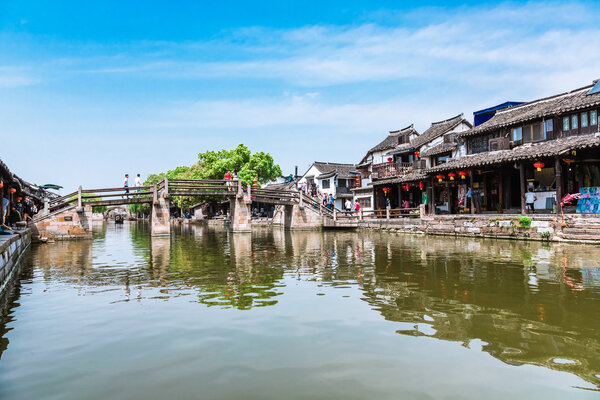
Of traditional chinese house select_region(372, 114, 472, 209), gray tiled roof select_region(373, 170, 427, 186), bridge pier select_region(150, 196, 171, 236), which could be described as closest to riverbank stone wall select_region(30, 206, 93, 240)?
bridge pier select_region(150, 196, 171, 236)

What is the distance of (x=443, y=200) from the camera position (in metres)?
31.1

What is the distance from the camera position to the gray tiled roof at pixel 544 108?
1964 cm

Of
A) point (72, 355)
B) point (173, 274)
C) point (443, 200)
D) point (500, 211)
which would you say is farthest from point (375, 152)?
point (72, 355)

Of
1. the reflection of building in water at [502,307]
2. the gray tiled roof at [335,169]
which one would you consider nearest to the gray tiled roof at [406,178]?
the gray tiled roof at [335,169]

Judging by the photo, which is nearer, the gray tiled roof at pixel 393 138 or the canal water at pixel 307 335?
the canal water at pixel 307 335

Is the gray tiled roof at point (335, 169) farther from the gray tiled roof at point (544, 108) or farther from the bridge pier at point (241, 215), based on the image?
the gray tiled roof at point (544, 108)

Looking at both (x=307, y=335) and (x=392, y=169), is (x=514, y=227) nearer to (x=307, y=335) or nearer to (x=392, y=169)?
(x=392, y=169)

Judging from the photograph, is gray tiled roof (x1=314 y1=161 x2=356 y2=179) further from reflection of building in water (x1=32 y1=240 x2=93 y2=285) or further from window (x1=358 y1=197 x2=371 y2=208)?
reflection of building in water (x1=32 y1=240 x2=93 y2=285)

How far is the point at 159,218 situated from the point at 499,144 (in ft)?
67.3

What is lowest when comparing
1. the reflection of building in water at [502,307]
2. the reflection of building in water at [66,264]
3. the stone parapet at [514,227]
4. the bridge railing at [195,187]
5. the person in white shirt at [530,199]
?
the reflection of building in water at [502,307]

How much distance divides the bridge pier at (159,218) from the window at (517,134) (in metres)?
20.7

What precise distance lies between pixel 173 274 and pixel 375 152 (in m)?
31.9

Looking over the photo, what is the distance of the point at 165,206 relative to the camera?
2722 centimetres

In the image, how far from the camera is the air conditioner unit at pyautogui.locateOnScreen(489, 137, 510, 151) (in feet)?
77.0
